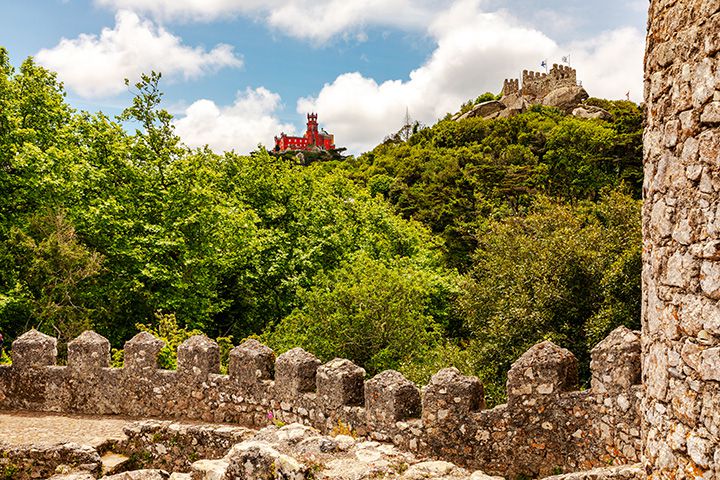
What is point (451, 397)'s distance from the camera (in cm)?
655

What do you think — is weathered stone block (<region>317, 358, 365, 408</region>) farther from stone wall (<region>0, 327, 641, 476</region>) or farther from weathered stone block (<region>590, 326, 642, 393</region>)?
weathered stone block (<region>590, 326, 642, 393</region>)

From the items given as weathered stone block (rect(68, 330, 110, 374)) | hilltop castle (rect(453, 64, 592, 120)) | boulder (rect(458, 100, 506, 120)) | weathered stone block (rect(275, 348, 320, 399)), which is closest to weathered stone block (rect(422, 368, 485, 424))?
weathered stone block (rect(275, 348, 320, 399))

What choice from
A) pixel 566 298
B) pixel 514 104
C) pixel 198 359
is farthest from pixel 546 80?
pixel 198 359

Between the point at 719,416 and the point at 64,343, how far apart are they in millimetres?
12208

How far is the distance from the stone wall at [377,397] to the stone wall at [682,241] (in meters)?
1.44

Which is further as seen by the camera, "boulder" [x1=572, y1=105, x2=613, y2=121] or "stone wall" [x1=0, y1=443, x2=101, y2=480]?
"boulder" [x1=572, y1=105, x2=613, y2=121]

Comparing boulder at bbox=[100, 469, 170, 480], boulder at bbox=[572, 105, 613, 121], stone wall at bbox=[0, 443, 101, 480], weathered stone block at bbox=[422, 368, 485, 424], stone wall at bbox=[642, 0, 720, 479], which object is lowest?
stone wall at bbox=[0, 443, 101, 480]

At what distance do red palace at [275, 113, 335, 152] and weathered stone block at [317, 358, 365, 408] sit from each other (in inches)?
3774

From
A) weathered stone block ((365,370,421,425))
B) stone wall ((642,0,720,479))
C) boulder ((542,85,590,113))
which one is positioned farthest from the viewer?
boulder ((542,85,590,113))

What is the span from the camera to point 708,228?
128 inches

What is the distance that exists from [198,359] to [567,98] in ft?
201

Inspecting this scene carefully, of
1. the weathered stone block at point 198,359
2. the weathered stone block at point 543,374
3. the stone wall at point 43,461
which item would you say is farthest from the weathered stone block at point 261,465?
the weathered stone block at point 198,359

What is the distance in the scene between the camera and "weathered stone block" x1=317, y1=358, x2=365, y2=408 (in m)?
7.56

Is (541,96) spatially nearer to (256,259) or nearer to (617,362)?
(256,259)
